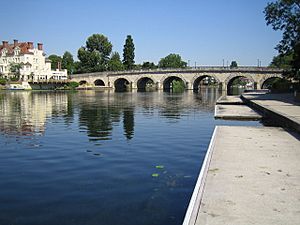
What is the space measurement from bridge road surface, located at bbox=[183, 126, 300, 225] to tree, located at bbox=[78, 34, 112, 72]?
102304 mm

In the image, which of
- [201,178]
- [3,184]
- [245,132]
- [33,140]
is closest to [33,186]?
[3,184]

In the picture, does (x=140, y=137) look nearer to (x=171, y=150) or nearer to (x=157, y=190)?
(x=171, y=150)

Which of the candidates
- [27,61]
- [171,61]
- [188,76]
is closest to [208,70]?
[188,76]

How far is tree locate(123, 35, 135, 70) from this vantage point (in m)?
104

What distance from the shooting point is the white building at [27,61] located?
326ft

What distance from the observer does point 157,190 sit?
7.20m

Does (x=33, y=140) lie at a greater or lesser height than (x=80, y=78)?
lesser

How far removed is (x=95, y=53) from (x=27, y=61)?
21417mm

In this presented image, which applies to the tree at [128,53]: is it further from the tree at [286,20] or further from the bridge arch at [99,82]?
the tree at [286,20]

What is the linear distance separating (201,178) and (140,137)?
304 inches

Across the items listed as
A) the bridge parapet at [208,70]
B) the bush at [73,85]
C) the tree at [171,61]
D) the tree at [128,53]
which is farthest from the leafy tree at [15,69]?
the tree at [171,61]

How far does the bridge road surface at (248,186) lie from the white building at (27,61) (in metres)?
94.0

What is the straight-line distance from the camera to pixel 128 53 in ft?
347

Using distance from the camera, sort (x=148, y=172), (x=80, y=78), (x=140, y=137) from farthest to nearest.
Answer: (x=80, y=78) → (x=140, y=137) → (x=148, y=172)
